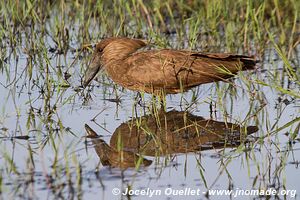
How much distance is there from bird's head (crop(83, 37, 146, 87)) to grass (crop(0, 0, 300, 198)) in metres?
0.19

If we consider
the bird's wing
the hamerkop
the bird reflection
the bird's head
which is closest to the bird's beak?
the bird's head

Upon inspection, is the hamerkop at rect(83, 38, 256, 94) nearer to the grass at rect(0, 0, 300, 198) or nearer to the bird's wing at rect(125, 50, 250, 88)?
the bird's wing at rect(125, 50, 250, 88)

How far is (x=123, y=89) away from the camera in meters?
8.86

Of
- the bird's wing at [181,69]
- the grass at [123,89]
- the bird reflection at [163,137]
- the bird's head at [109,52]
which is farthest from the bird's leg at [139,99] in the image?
the bird reflection at [163,137]

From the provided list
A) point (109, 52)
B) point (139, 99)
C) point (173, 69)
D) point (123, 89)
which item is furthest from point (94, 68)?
point (173, 69)

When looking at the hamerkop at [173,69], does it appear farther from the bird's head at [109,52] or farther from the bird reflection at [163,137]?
the bird reflection at [163,137]

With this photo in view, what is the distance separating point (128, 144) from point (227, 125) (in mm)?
903

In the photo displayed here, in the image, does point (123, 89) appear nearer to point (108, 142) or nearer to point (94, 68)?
point (94, 68)

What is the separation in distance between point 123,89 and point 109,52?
0.47 m

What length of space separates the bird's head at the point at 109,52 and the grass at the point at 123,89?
0.62ft

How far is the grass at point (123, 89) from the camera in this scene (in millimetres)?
6359

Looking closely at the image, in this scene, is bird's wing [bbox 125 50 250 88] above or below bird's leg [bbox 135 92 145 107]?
above

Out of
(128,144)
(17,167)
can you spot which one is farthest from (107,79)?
(17,167)

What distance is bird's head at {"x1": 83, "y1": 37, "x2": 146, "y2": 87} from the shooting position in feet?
28.0
